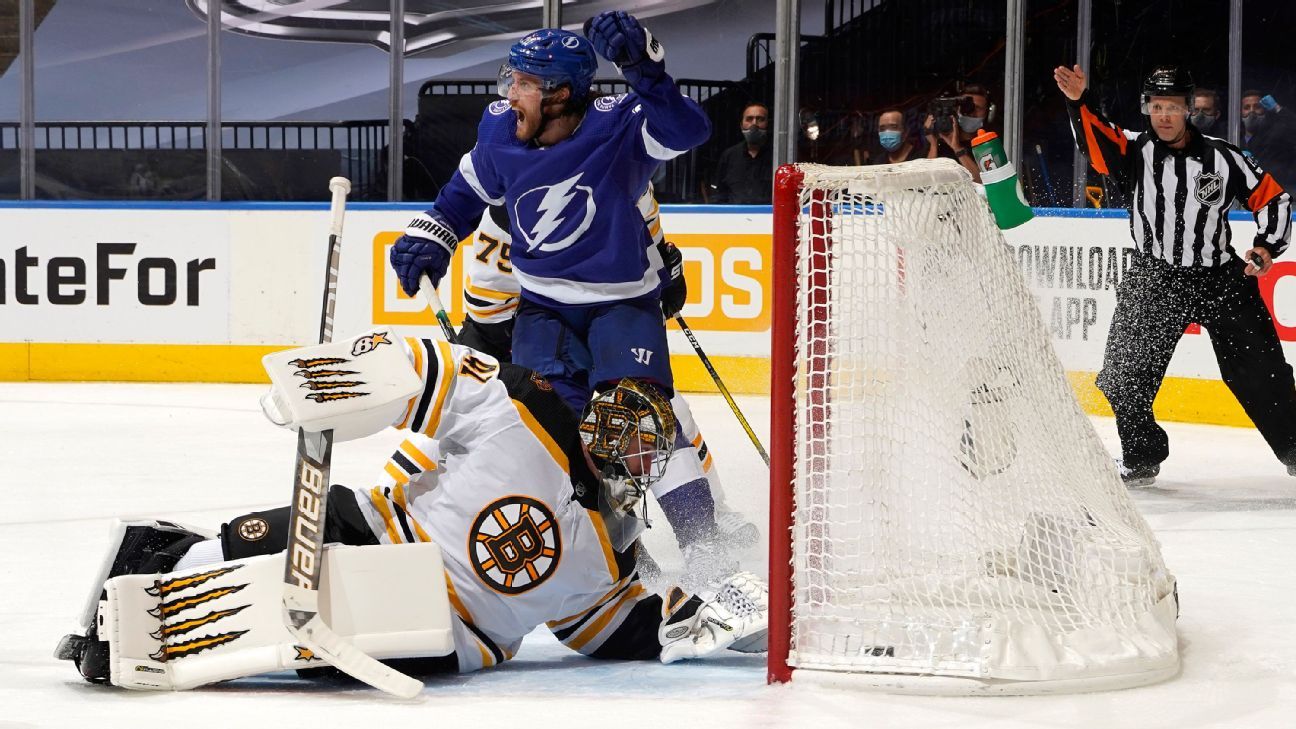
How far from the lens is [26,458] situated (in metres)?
4.70

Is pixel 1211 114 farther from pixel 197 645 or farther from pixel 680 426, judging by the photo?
pixel 197 645

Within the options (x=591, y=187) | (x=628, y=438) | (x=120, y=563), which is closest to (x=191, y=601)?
(x=120, y=563)

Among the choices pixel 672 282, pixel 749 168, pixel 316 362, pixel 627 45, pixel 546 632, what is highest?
pixel 749 168

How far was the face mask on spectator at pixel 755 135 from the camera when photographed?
6.84m

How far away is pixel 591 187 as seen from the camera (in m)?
2.96

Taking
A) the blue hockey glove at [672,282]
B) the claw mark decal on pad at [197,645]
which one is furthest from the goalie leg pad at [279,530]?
the blue hockey glove at [672,282]

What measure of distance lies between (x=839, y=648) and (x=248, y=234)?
17.3 feet

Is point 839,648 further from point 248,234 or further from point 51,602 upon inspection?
point 248,234

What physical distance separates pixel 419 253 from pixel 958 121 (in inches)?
162

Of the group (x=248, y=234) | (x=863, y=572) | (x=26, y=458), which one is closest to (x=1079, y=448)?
(x=863, y=572)

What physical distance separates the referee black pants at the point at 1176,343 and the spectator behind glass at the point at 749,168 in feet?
7.98

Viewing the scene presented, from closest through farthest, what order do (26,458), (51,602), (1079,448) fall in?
(1079,448) < (51,602) < (26,458)

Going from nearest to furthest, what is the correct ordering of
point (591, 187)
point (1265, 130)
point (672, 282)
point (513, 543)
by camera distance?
point (513, 543)
point (591, 187)
point (672, 282)
point (1265, 130)

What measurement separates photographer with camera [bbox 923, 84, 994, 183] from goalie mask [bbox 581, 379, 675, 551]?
4752 millimetres
